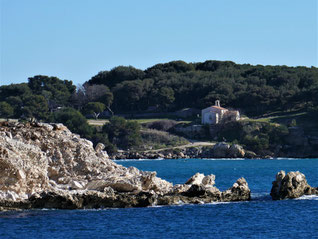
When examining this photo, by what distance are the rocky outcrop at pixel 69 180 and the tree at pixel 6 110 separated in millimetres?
79627

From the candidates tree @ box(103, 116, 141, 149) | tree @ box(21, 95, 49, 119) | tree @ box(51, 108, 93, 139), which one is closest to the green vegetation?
tree @ box(103, 116, 141, 149)

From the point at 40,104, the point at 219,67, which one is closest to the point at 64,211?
the point at 40,104

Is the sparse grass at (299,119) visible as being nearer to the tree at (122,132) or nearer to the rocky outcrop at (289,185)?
the tree at (122,132)

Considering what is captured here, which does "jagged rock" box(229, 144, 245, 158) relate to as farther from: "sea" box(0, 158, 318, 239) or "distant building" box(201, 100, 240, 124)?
"sea" box(0, 158, 318, 239)

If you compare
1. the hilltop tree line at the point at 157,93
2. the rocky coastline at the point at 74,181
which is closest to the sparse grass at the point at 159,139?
the hilltop tree line at the point at 157,93

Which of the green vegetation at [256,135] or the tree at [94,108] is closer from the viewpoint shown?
the green vegetation at [256,135]

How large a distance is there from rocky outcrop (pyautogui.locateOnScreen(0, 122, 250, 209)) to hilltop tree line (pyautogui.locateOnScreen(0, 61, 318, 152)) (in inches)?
2686

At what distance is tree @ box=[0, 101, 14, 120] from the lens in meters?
114

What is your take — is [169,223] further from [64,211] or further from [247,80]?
[247,80]

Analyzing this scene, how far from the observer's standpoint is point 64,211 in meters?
31.1

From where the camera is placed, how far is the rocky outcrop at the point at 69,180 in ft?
103

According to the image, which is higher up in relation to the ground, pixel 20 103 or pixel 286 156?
pixel 20 103

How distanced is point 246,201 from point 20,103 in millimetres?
92141

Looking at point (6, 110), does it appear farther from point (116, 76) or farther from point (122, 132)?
point (116, 76)
